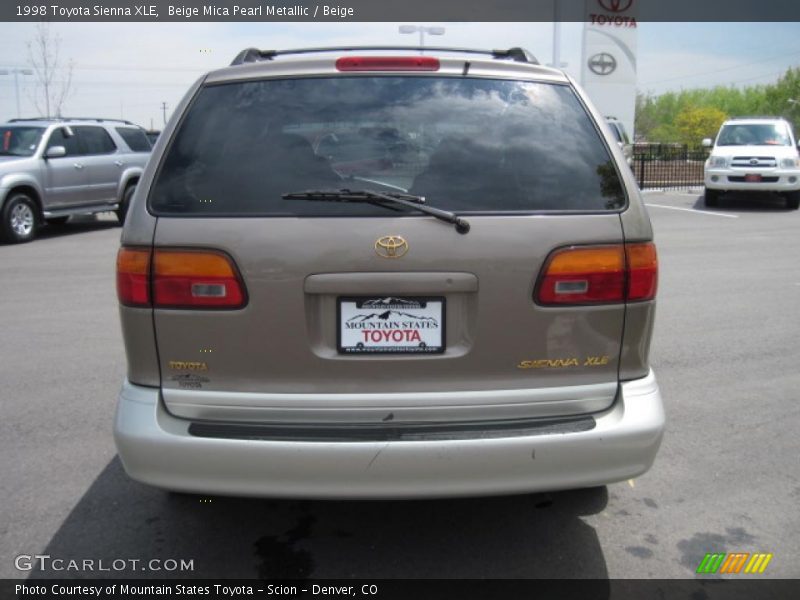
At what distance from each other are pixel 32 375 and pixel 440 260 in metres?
4.15

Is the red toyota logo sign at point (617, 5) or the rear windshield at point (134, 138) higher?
the red toyota logo sign at point (617, 5)

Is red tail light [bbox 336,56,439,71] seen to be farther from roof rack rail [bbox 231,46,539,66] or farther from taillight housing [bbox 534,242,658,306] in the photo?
taillight housing [bbox 534,242,658,306]

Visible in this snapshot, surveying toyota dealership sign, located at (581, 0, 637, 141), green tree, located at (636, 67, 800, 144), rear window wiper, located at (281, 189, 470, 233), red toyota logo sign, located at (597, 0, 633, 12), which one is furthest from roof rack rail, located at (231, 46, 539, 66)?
green tree, located at (636, 67, 800, 144)

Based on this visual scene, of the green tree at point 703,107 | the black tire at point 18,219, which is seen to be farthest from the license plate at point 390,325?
the green tree at point 703,107

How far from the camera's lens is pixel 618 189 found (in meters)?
2.93

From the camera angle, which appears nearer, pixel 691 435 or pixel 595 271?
pixel 595 271

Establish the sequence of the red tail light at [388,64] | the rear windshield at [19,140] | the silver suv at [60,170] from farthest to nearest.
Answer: the rear windshield at [19,140]
the silver suv at [60,170]
the red tail light at [388,64]

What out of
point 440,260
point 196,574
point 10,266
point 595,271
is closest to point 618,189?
point 595,271

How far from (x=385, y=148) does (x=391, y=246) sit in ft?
1.44

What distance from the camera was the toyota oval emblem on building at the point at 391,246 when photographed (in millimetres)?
2699

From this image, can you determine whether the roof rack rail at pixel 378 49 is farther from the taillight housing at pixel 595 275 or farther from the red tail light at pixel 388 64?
the taillight housing at pixel 595 275

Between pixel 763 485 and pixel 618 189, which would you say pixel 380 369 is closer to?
pixel 618 189

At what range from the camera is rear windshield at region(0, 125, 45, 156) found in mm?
13242

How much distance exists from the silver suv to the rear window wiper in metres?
11.4
